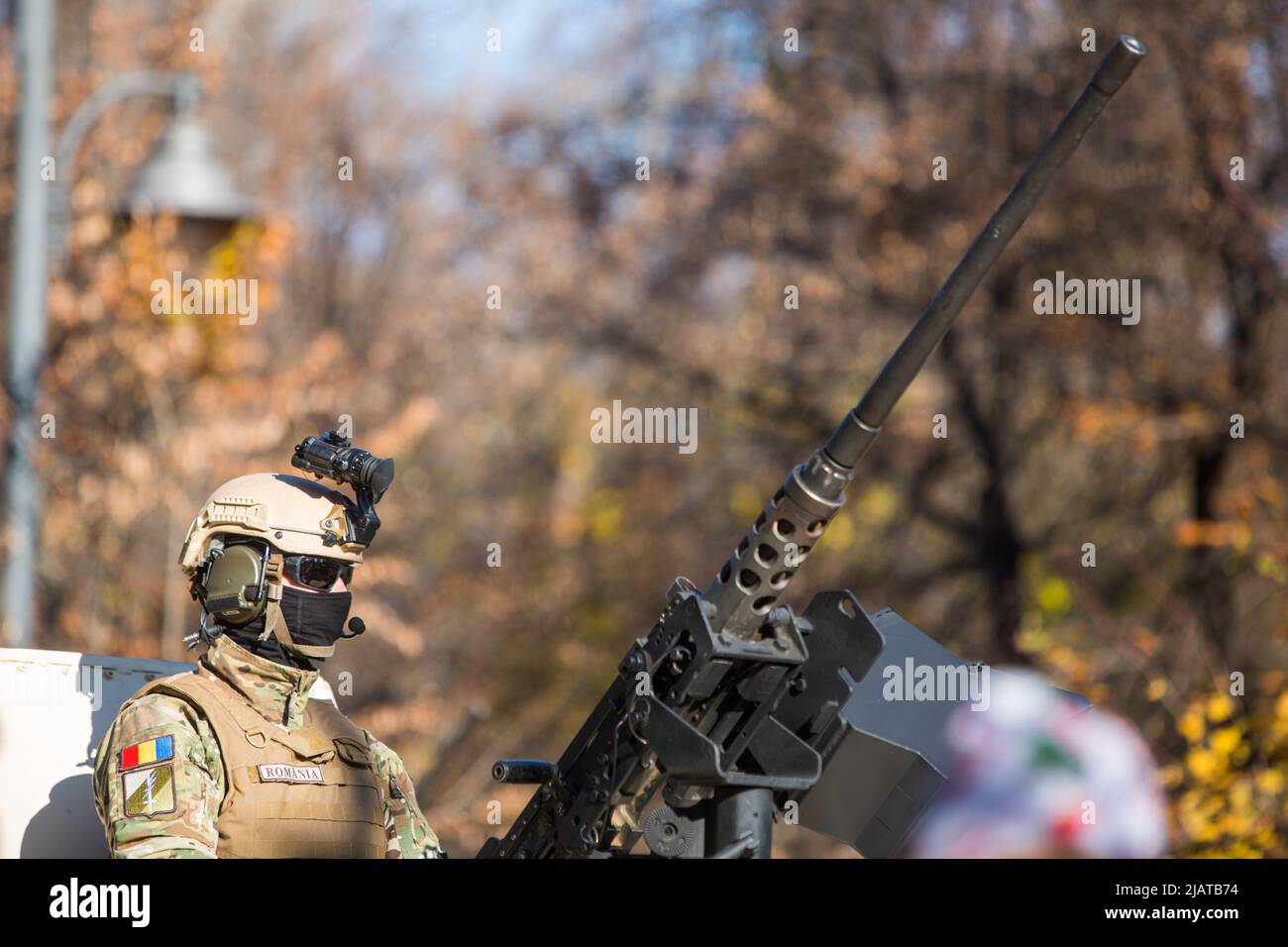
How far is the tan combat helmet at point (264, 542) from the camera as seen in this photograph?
4.23 metres

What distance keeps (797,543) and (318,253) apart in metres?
15.4

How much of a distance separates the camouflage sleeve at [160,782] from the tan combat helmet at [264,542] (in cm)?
30

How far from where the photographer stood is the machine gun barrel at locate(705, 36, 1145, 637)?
3529mm

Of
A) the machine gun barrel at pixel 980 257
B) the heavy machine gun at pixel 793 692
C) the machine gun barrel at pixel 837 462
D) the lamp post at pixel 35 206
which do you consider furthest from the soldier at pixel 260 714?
the lamp post at pixel 35 206

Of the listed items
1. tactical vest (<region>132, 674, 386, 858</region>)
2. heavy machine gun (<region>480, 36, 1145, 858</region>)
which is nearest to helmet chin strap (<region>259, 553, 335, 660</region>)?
tactical vest (<region>132, 674, 386, 858</region>)

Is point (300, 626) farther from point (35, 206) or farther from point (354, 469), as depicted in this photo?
point (35, 206)

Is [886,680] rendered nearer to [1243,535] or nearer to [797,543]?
[797,543]

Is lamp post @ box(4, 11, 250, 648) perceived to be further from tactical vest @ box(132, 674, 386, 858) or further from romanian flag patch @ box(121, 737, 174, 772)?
romanian flag patch @ box(121, 737, 174, 772)

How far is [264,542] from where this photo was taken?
14.1ft

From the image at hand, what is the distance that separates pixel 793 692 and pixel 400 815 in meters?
1.53

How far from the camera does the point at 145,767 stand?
3.87 metres

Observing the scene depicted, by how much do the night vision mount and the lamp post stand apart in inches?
187

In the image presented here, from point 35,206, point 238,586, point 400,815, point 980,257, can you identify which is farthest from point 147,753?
point 35,206
